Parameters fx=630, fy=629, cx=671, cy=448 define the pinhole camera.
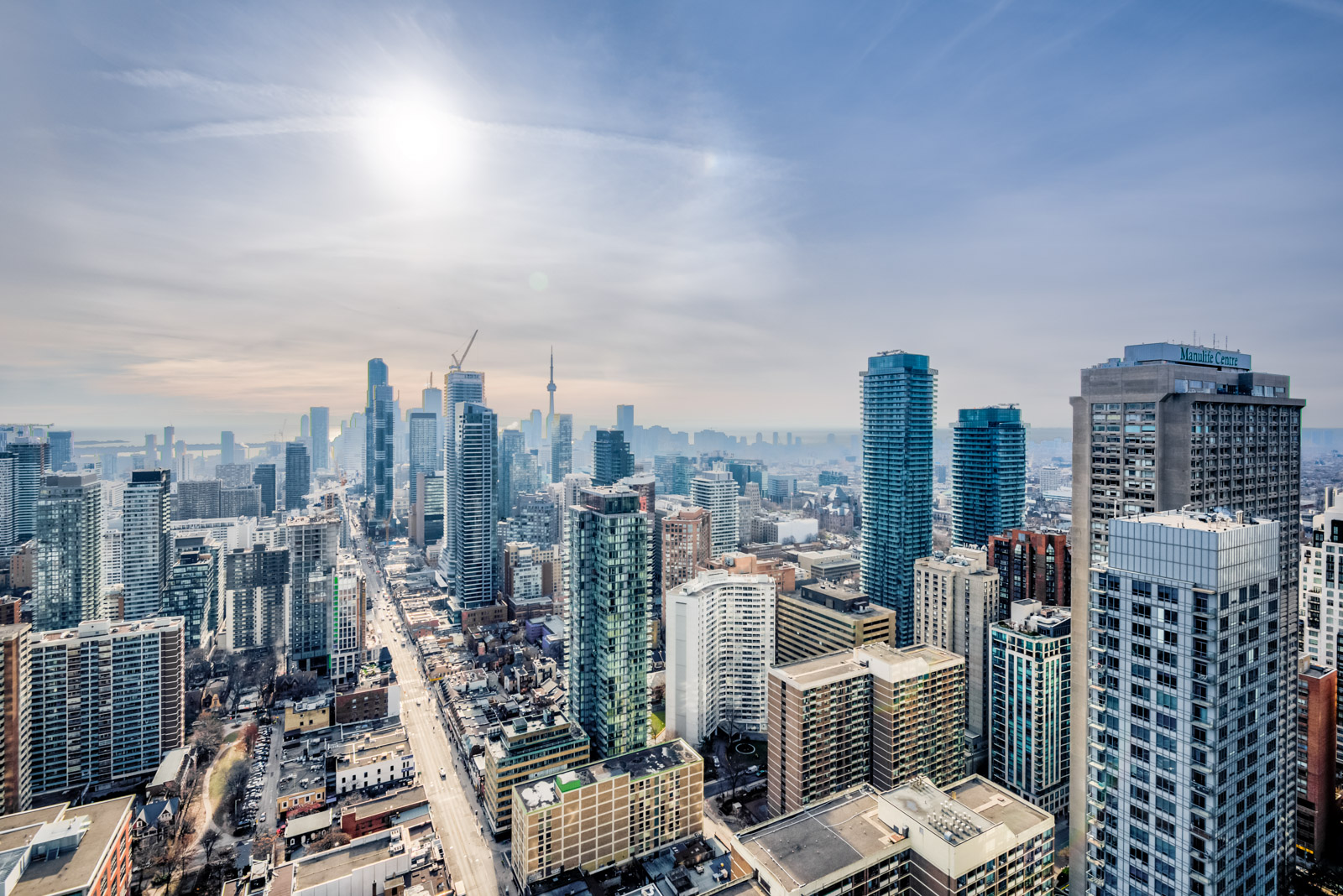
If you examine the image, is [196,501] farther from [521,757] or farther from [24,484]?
[521,757]

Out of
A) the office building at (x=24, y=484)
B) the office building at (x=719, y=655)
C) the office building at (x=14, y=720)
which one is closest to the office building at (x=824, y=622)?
the office building at (x=719, y=655)

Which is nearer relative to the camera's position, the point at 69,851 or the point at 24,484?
the point at 69,851

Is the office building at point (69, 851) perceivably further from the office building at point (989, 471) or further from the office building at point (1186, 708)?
the office building at point (989, 471)

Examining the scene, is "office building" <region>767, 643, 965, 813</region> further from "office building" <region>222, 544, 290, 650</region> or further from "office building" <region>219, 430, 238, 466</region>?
"office building" <region>219, 430, 238, 466</region>

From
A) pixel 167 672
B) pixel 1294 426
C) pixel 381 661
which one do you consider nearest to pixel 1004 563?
pixel 1294 426

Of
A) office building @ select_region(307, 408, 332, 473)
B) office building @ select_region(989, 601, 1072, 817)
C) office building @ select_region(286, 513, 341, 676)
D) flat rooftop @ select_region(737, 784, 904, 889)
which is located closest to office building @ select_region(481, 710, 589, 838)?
flat rooftop @ select_region(737, 784, 904, 889)

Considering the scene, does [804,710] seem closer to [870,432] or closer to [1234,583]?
[1234,583]

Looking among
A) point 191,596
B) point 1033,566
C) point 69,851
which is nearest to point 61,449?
point 191,596
